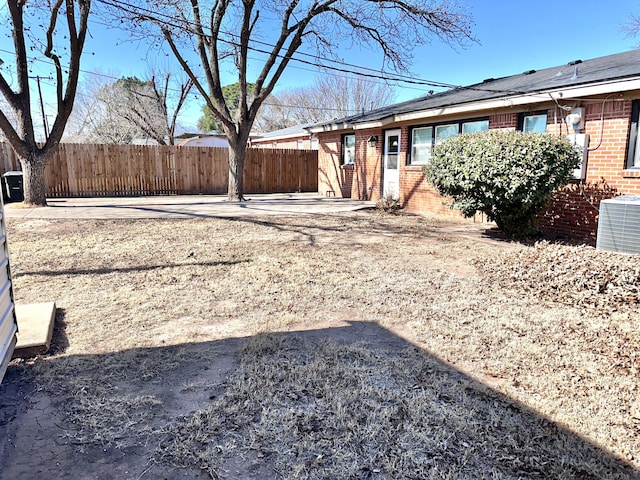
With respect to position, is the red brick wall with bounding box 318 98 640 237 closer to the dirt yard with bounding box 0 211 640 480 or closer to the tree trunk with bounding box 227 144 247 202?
the dirt yard with bounding box 0 211 640 480

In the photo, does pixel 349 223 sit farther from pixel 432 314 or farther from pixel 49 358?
pixel 49 358

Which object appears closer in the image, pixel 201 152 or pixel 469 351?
pixel 469 351

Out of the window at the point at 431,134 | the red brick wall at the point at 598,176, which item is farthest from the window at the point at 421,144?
the red brick wall at the point at 598,176

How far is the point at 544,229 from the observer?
8297mm

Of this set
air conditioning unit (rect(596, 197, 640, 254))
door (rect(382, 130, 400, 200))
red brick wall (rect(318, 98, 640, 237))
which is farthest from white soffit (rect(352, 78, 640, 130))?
air conditioning unit (rect(596, 197, 640, 254))

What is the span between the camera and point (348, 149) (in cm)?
1514

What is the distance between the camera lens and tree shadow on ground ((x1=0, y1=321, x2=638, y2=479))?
2.02 metres

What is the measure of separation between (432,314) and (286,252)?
9.69ft

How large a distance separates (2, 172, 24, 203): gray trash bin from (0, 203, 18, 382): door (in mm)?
12431

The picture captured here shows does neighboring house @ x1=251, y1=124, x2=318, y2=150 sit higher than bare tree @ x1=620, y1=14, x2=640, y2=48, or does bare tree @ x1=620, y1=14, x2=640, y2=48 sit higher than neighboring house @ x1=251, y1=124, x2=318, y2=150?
bare tree @ x1=620, y1=14, x2=640, y2=48

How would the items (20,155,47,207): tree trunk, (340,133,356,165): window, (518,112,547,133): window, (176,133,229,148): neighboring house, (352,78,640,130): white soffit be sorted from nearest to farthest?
(352,78,640,130): white soffit
(518,112,547,133): window
(20,155,47,207): tree trunk
(340,133,356,165): window
(176,133,229,148): neighboring house

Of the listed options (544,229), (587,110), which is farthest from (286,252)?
(587,110)

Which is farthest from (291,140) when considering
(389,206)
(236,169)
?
(389,206)

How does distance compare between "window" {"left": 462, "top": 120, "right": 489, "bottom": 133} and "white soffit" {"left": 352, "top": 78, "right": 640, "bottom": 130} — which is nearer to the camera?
"white soffit" {"left": 352, "top": 78, "right": 640, "bottom": 130}
